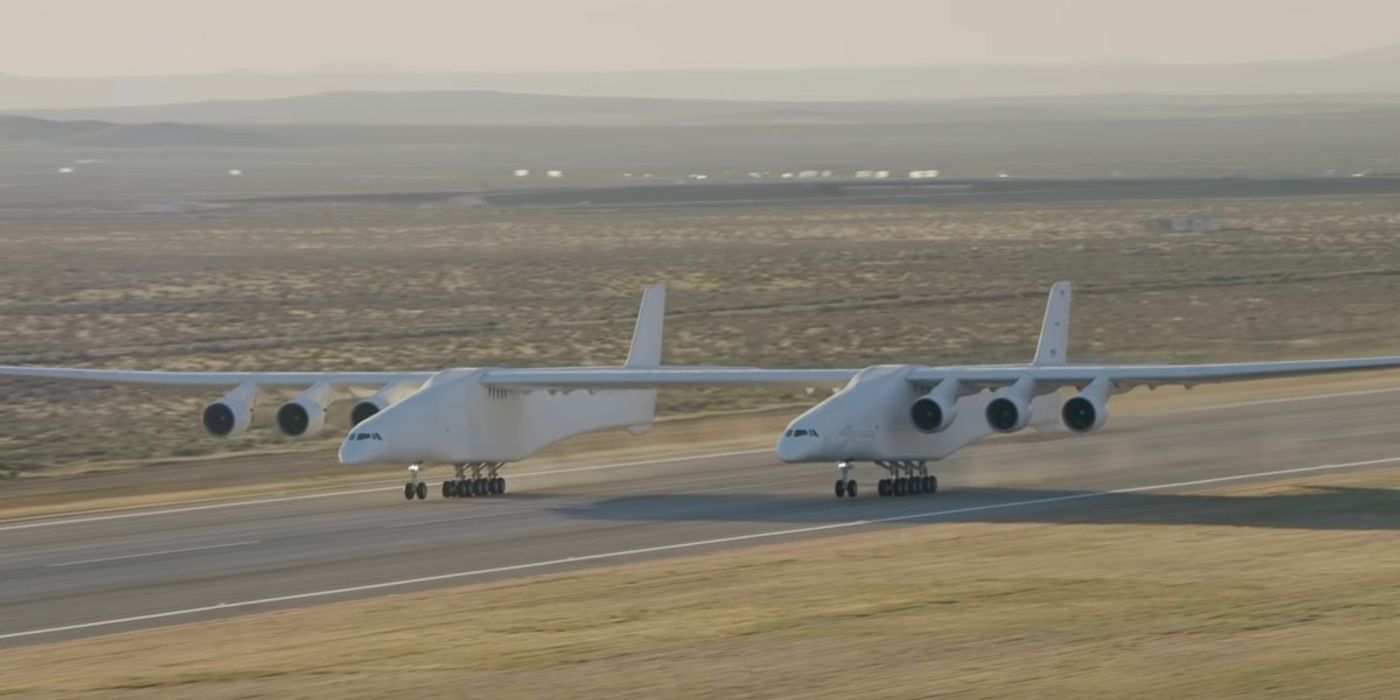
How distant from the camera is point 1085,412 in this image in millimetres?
38719

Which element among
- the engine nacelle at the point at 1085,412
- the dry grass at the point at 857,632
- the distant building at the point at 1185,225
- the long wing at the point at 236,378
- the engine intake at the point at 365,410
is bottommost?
the dry grass at the point at 857,632

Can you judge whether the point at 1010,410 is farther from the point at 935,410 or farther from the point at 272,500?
the point at 272,500

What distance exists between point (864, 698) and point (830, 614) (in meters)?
5.46

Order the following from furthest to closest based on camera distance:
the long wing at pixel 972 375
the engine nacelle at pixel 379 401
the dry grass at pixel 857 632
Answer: the engine nacelle at pixel 379 401 → the long wing at pixel 972 375 → the dry grass at pixel 857 632

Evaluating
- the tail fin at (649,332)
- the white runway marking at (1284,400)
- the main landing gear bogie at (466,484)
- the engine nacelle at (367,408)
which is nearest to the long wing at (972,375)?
the main landing gear bogie at (466,484)

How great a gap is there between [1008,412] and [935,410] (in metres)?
1.29

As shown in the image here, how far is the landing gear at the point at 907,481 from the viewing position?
4084cm

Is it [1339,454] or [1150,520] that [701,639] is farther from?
[1339,454]

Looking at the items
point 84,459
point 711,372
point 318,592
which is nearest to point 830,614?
point 318,592

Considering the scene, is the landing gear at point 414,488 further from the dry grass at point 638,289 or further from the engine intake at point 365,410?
the dry grass at point 638,289

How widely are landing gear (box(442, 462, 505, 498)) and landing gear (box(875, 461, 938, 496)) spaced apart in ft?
23.1

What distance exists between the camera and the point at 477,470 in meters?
42.3

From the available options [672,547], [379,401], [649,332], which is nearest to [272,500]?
[379,401]

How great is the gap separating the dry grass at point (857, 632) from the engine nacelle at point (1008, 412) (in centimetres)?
474
